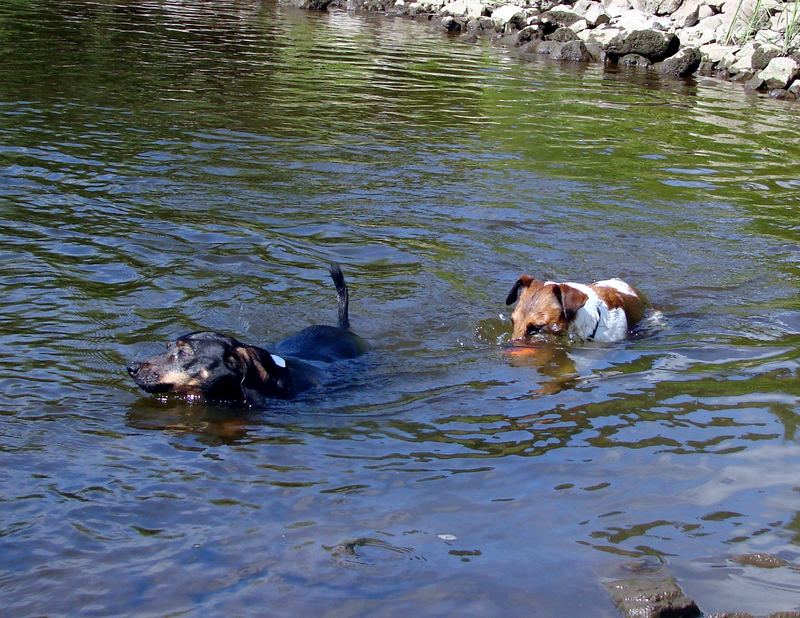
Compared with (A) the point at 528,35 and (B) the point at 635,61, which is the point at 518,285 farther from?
(A) the point at 528,35

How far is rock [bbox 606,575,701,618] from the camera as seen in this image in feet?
11.5

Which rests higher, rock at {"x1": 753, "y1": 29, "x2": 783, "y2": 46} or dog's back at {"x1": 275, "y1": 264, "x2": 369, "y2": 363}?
rock at {"x1": 753, "y1": 29, "x2": 783, "y2": 46}

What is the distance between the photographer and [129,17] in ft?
84.3

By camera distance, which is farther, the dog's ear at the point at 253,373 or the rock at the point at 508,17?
the rock at the point at 508,17

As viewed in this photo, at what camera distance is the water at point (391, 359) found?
3994 millimetres

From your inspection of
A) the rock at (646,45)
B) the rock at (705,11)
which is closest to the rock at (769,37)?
the rock at (646,45)

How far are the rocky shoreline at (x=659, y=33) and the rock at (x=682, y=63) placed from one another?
22mm

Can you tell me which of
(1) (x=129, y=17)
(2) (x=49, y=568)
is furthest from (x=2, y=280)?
(1) (x=129, y=17)

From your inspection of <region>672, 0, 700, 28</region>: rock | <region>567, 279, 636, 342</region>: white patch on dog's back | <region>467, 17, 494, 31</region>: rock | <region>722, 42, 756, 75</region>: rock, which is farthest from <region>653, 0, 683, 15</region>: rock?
<region>567, 279, 636, 342</region>: white patch on dog's back

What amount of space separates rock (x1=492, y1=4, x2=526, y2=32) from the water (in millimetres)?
11617

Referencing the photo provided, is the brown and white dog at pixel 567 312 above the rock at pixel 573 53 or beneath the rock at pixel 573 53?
beneath

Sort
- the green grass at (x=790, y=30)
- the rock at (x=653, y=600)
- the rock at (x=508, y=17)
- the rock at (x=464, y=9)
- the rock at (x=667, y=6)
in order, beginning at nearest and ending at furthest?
1. the rock at (x=653, y=600)
2. the green grass at (x=790, y=30)
3. the rock at (x=667, y=6)
4. the rock at (x=508, y=17)
5. the rock at (x=464, y=9)

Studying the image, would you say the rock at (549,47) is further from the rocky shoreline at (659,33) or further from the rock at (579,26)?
the rock at (579,26)

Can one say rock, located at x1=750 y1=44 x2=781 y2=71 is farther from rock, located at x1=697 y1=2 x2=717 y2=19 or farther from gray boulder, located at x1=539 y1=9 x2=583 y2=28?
gray boulder, located at x1=539 y1=9 x2=583 y2=28
